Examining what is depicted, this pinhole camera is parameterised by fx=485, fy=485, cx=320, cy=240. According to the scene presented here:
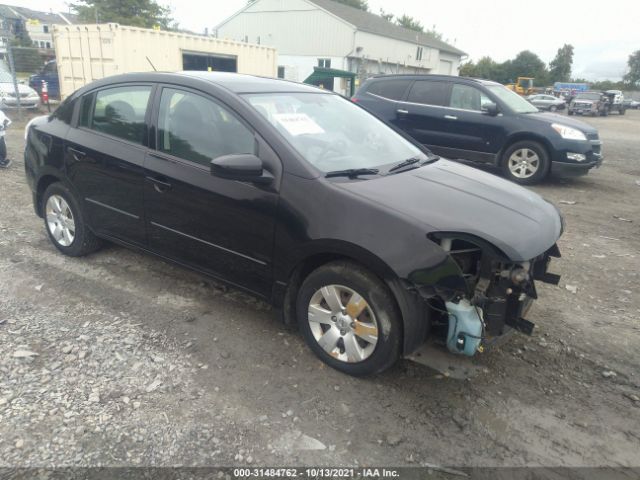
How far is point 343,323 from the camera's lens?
2.97m

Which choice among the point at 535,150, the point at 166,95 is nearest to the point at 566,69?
the point at 535,150

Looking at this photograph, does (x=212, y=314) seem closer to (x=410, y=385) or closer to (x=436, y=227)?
(x=410, y=385)

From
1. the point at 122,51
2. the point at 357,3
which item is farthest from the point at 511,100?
the point at 357,3

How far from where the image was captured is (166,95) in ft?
12.0

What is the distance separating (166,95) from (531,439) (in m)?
3.31

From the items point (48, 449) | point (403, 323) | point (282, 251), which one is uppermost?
point (282, 251)

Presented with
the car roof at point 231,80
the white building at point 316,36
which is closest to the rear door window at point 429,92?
the car roof at point 231,80

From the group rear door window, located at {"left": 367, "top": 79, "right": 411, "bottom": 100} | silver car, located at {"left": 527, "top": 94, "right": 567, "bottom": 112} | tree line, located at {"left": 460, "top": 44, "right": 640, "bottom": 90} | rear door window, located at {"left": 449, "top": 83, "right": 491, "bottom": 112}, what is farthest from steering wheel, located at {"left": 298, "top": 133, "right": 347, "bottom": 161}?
tree line, located at {"left": 460, "top": 44, "right": 640, "bottom": 90}

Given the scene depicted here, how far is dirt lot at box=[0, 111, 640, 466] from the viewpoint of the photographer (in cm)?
246

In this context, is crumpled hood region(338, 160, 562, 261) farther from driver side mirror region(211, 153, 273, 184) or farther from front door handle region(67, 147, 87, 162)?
front door handle region(67, 147, 87, 162)

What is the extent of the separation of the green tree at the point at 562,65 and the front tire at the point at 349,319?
7464cm

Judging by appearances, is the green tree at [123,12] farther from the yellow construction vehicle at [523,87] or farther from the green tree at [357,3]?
the yellow construction vehicle at [523,87]

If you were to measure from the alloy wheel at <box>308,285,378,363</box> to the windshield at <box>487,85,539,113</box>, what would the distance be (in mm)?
6802

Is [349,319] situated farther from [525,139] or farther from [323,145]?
[525,139]
